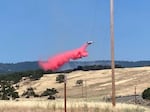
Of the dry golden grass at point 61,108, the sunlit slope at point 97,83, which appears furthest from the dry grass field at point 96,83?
the dry golden grass at point 61,108

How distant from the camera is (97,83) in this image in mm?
111062

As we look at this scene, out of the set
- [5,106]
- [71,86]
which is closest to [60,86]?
[71,86]

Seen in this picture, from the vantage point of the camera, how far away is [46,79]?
397 feet

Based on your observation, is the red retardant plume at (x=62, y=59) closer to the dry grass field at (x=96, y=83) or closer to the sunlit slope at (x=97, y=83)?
the dry grass field at (x=96, y=83)

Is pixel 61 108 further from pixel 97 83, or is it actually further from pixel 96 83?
pixel 96 83

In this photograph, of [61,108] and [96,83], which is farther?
[96,83]

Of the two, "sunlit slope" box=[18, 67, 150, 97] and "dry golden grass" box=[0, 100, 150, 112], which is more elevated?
"sunlit slope" box=[18, 67, 150, 97]

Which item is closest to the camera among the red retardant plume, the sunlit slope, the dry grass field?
the red retardant plume

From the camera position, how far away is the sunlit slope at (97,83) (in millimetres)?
96938

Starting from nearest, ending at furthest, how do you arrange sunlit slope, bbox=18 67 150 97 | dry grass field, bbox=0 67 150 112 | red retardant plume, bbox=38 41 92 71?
1. red retardant plume, bbox=38 41 92 71
2. dry grass field, bbox=0 67 150 112
3. sunlit slope, bbox=18 67 150 97

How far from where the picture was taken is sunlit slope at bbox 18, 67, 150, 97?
96.9 metres

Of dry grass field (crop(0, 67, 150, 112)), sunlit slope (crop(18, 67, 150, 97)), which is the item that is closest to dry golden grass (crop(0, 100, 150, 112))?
dry grass field (crop(0, 67, 150, 112))

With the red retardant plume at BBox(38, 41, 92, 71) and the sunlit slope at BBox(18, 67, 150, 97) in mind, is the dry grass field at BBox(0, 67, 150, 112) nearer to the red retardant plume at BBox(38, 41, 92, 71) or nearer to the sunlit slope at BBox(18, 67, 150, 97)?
the sunlit slope at BBox(18, 67, 150, 97)

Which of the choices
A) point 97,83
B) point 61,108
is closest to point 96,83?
point 97,83
